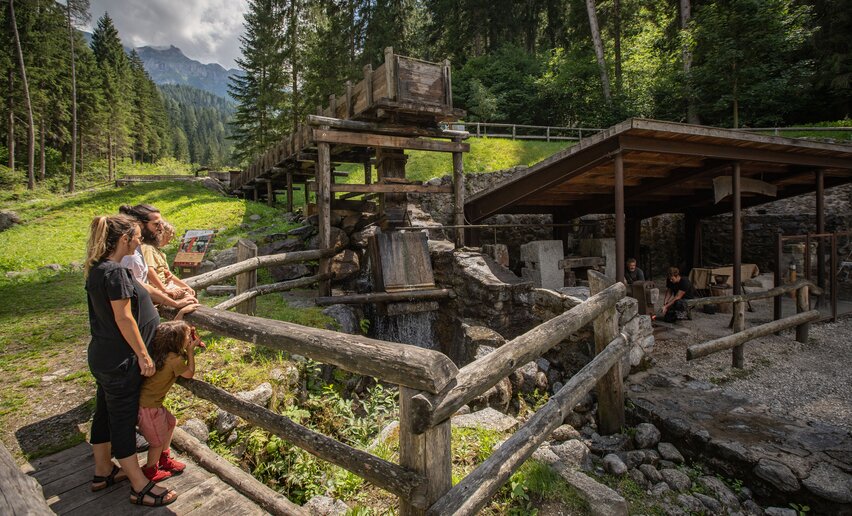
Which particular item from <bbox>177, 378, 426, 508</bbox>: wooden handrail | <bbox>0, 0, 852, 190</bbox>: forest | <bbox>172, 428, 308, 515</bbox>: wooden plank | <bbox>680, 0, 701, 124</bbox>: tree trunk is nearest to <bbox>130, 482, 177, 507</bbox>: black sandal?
<bbox>172, 428, 308, 515</bbox>: wooden plank

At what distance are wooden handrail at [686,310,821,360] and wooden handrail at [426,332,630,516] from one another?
310 centimetres

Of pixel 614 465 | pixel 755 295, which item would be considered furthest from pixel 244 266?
pixel 755 295

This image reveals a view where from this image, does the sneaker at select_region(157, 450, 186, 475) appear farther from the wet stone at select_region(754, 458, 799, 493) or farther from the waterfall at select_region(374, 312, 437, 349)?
the waterfall at select_region(374, 312, 437, 349)

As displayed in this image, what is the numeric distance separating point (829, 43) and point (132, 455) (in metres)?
26.5

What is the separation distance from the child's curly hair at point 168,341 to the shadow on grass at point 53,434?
1.38 metres

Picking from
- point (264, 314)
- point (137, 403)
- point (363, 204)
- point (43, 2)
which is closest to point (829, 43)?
point (363, 204)

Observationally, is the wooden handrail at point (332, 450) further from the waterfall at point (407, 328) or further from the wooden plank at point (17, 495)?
the waterfall at point (407, 328)

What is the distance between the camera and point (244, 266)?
220 inches

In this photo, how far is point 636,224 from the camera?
13016 millimetres

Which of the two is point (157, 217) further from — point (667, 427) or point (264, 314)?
point (667, 427)

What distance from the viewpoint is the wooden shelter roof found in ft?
21.9

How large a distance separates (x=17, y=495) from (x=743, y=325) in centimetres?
872

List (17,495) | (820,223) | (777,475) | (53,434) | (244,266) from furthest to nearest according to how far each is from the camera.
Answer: (820,223)
(244,266)
(777,475)
(53,434)
(17,495)

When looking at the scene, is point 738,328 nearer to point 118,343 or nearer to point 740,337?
point 740,337
